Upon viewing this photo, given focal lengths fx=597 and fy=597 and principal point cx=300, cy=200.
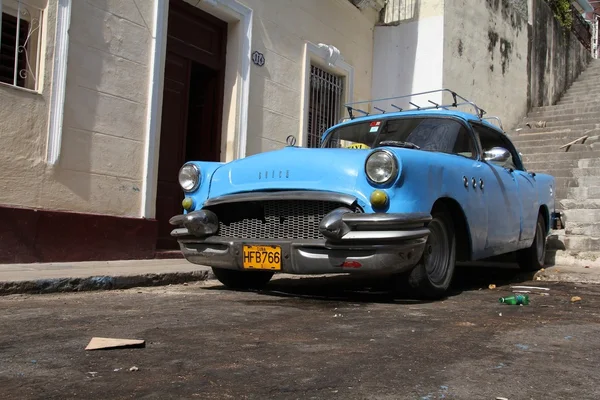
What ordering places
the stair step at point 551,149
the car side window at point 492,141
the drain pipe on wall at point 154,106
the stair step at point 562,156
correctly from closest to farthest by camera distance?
1. the car side window at point 492,141
2. the drain pipe on wall at point 154,106
3. the stair step at point 562,156
4. the stair step at point 551,149

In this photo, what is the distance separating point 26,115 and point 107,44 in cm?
136

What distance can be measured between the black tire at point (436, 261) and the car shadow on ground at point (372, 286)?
9 cm

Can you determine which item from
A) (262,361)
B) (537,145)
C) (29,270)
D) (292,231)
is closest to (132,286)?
(29,270)

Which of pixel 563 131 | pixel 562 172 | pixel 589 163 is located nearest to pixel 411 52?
pixel 563 131

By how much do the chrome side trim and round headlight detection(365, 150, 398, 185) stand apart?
0.69ft

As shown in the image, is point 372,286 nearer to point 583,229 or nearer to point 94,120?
point 94,120

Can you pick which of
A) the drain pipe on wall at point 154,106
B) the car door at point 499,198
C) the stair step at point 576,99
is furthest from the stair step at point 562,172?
the drain pipe on wall at point 154,106

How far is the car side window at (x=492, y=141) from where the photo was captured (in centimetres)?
559

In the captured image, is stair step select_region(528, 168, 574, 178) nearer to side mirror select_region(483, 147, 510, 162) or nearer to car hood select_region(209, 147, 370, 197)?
side mirror select_region(483, 147, 510, 162)

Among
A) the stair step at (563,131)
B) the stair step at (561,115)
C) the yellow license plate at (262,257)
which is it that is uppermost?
the stair step at (561,115)

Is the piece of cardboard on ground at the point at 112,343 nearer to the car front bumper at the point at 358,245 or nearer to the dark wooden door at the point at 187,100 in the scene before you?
the car front bumper at the point at 358,245

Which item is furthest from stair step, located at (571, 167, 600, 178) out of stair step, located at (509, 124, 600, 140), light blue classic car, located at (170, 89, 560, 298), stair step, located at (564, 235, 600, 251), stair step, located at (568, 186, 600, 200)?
light blue classic car, located at (170, 89, 560, 298)

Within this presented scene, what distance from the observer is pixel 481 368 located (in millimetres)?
2455

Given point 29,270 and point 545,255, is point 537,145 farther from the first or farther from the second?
point 29,270
